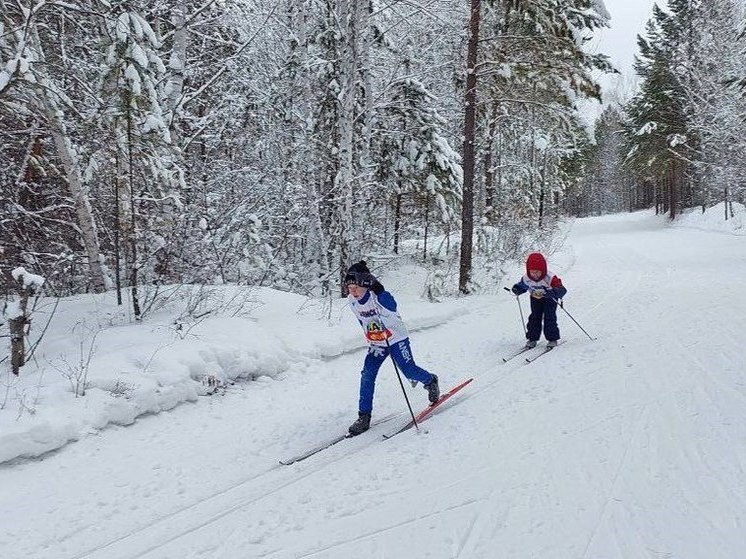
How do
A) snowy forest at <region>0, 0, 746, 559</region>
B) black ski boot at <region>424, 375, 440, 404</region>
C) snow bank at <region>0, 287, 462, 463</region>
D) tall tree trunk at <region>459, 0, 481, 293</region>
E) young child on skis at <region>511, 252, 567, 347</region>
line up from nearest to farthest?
snowy forest at <region>0, 0, 746, 559</region>
snow bank at <region>0, 287, 462, 463</region>
black ski boot at <region>424, 375, 440, 404</region>
young child on skis at <region>511, 252, 567, 347</region>
tall tree trunk at <region>459, 0, 481, 293</region>

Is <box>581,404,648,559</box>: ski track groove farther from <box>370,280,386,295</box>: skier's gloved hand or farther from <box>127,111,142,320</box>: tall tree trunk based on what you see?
<box>127,111,142,320</box>: tall tree trunk

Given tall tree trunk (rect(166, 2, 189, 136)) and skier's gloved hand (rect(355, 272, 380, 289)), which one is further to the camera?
tall tree trunk (rect(166, 2, 189, 136))

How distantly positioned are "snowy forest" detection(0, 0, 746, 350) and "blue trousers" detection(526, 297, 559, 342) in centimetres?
426

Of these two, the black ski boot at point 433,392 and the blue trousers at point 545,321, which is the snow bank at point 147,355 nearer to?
the black ski boot at point 433,392

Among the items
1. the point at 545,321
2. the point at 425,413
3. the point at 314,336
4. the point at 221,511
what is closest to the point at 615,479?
the point at 425,413

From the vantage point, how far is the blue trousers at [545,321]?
30.4ft

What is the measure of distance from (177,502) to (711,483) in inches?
169

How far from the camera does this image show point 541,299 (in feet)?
30.7

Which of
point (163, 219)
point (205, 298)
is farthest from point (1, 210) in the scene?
point (205, 298)

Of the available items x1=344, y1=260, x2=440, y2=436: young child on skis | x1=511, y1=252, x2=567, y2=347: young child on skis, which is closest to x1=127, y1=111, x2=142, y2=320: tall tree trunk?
x1=344, y1=260, x2=440, y2=436: young child on skis

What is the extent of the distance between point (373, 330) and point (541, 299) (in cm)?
418

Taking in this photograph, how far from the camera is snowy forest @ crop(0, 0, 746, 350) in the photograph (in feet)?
26.6

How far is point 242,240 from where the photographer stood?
39.5 ft

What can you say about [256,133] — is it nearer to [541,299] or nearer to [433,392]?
[541,299]
